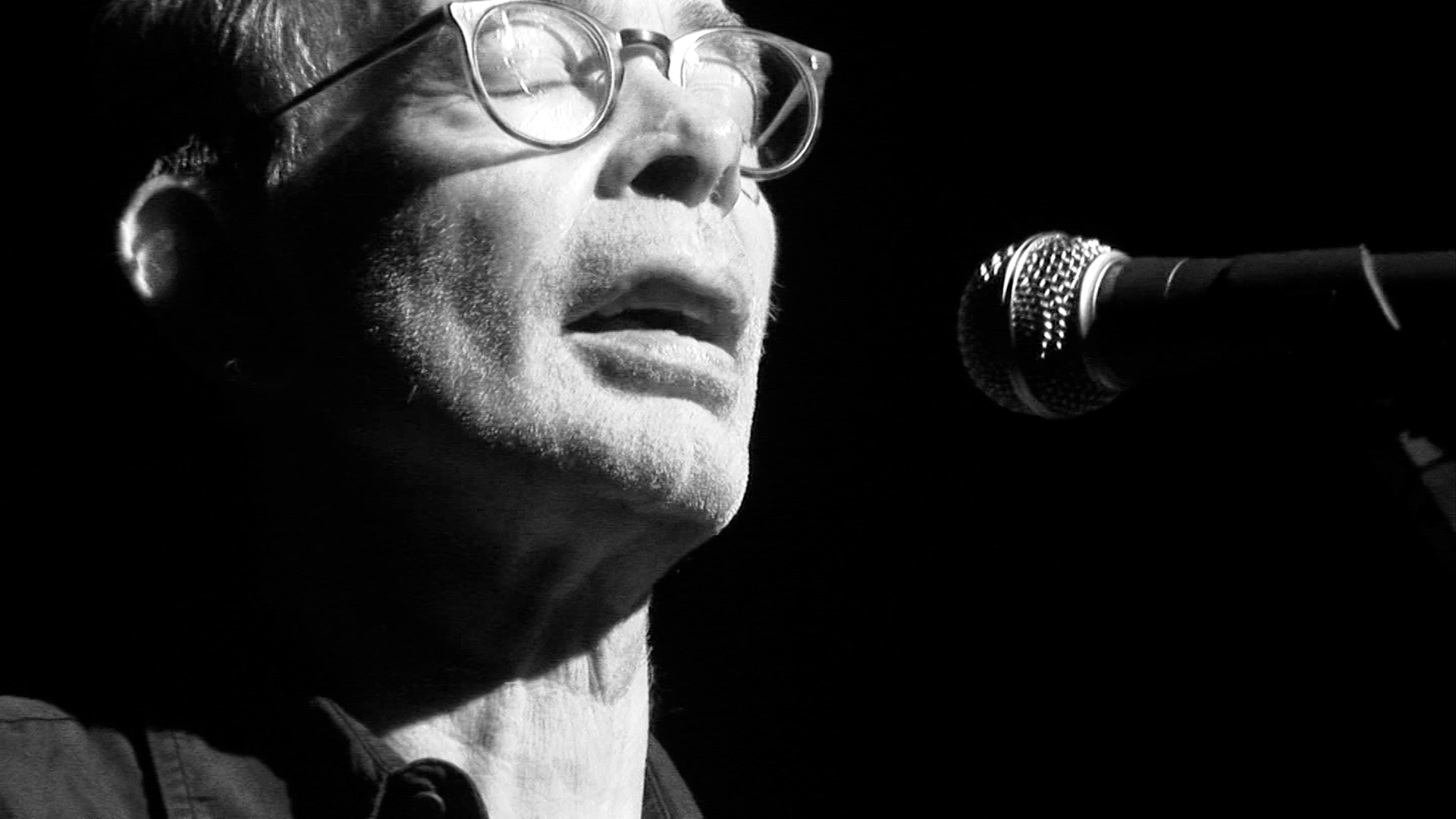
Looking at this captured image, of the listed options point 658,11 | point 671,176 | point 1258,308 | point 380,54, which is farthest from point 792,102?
point 1258,308

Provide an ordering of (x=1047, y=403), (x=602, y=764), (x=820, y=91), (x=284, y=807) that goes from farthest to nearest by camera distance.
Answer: (x=820, y=91) < (x=602, y=764) < (x=284, y=807) < (x=1047, y=403)

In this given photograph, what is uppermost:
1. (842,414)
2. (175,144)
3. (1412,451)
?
(1412,451)

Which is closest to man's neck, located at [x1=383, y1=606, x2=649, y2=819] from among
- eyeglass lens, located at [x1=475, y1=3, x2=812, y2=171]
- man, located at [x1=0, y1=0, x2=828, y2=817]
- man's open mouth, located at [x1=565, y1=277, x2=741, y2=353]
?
man, located at [x1=0, y1=0, x2=828, y2=817]

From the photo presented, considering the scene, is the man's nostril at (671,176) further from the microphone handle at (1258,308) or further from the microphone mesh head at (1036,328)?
the microphone handle at (1258,308)

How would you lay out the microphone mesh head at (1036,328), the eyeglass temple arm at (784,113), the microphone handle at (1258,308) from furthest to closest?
the eyeglass temple arm at (784,113), the microphone mesh head at (1036,328), the microphone handle at (1258,308)

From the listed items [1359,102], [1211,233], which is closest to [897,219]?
[1211,233]

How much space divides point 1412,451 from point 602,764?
1036mm

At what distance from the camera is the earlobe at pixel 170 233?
1.85 metres

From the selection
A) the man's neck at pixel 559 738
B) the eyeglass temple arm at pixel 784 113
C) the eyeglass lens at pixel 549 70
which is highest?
the eyeglass lens at pixel 549 70

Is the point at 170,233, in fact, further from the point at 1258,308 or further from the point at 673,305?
the point at 1258,308

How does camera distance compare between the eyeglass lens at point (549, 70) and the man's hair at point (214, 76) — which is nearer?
the eyeglass lens at point (549, 70)

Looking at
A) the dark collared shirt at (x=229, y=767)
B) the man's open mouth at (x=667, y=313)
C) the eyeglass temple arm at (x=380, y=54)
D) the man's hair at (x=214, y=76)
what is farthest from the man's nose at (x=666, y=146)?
the dark collared shirt at (x=229, y=767)

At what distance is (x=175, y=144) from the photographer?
74.7 inches

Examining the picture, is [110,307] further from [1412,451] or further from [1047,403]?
[1412,451]
